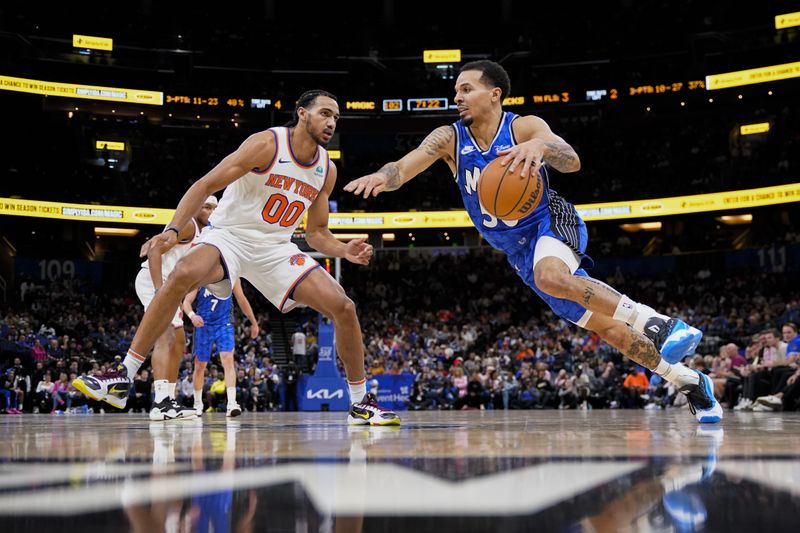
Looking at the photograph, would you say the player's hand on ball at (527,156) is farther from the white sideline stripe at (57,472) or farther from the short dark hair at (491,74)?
the white sideline stripe at (57,472)

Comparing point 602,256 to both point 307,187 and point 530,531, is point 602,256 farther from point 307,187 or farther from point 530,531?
point 530,531

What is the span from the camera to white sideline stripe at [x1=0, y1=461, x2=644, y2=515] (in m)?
1.22

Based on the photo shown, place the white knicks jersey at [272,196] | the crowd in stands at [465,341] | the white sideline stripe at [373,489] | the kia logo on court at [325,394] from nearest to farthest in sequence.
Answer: the white sideline stripe at [373,489] → the white knicks jersey at [272,196] → the crowd in stands at [465,341] → the kia logo on court at [325,394]

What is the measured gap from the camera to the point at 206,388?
1353cm

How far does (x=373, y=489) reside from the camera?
1438 mm

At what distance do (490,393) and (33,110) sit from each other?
59.8 feet

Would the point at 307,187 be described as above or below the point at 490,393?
above

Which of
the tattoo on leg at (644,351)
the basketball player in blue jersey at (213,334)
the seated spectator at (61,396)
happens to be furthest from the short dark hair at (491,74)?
the seated spectator at (61,396)

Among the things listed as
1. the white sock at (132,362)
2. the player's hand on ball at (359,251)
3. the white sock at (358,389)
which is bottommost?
the white sock at (358,389)

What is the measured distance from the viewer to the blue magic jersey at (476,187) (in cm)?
423

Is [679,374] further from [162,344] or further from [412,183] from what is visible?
[412,183]

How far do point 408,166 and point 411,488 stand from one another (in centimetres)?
292

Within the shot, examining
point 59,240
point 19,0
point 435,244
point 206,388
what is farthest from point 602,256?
point 19,0

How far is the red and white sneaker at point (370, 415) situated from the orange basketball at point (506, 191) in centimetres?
131
